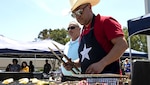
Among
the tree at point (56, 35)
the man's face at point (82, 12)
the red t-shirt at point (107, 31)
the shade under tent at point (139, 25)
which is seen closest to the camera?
the red t-shirt at point (107, 31)

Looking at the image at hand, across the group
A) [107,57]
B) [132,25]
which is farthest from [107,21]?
[132,25]

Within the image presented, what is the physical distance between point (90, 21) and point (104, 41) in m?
0.23

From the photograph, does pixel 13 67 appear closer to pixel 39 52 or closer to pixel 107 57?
pixel 39 52

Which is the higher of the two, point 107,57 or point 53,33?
point 53,33

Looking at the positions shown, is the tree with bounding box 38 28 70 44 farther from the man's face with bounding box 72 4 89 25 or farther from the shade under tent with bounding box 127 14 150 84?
the man's face with bounding box 72 4 89 25

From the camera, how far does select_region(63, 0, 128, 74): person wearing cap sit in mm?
2093

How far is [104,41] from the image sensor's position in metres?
2.21

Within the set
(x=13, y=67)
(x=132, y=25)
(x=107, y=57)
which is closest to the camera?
(x=107, y=57)

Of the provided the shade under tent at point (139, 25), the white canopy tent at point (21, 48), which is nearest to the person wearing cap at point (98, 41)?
the shade under tent at point (139, 25)

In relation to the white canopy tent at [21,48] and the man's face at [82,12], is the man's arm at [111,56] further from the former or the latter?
the white canopy tent at [21,48]

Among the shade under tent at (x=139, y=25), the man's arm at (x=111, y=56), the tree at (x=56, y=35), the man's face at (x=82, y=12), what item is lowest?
the man's arm at (x=111, y=56)

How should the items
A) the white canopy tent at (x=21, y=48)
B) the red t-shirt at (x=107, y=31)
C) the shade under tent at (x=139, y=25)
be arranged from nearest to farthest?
the red t-shirt at (x=107, y=31) → the shade under tent at (x=139, y=25) → the white canopy tent at (x=21, y=48)

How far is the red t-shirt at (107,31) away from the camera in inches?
85.6

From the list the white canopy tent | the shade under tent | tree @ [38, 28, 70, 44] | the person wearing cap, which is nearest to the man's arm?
the person wearing cap
